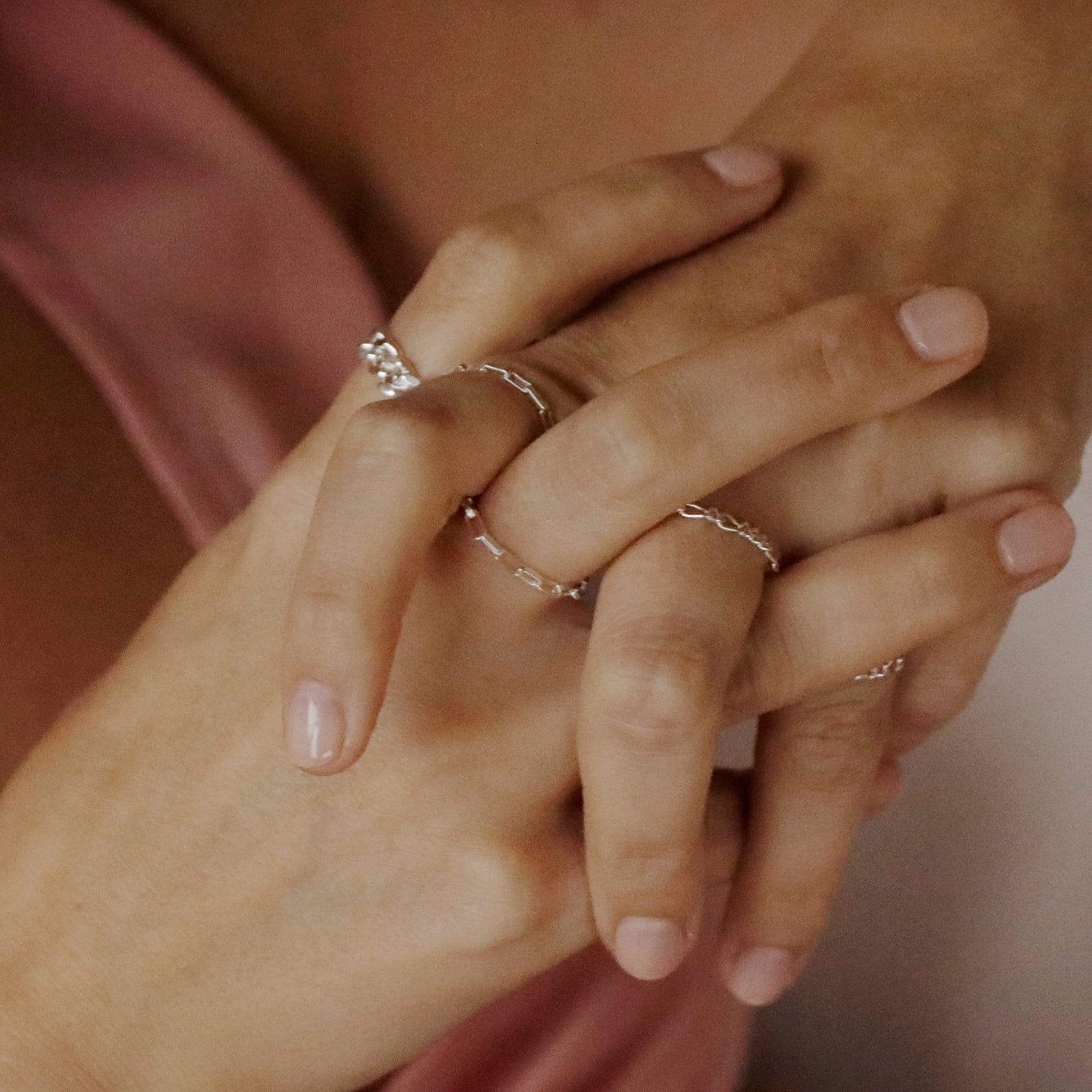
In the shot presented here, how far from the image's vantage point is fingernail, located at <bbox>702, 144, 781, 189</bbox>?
0.73 m

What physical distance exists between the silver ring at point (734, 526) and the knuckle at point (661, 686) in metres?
0.06

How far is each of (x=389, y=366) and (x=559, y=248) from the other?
0.12m

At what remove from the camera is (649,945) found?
67cm

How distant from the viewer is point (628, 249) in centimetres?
71

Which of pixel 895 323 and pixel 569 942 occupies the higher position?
pixel 895 323

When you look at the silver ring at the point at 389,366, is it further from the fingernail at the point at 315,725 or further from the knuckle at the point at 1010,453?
the knuckle at the point at 1010,453

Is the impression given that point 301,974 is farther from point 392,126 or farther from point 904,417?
point 392,126

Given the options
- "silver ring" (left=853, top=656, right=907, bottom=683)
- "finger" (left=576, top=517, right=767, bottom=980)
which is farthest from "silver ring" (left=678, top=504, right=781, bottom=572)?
"silver ring" (left=853, top=656, right=907, bottom=683)

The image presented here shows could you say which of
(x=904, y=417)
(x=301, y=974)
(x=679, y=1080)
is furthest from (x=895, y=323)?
(x=679, y=1080)

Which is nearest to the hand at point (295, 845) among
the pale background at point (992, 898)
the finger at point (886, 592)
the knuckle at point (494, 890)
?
the knuckle at point (494, 890)

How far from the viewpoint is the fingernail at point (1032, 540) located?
689mm

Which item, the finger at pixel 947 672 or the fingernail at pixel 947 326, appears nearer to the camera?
the fingernail at pixel 947 326

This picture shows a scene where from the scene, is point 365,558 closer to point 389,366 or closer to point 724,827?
point 389,366

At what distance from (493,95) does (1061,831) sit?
2.82ft
